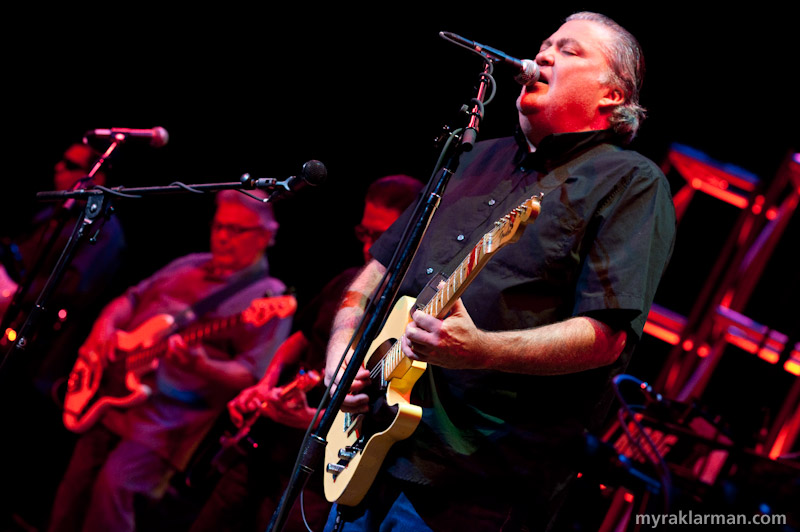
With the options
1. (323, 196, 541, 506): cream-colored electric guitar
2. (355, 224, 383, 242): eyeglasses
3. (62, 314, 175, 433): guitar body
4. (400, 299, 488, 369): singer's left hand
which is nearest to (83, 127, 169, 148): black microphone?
(355, 224, 383, 242): eyeglasses

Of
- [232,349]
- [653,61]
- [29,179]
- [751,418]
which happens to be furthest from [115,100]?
[751,418]

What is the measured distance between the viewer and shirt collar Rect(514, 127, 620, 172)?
6.84 ft

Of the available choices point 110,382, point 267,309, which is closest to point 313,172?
point 267,309

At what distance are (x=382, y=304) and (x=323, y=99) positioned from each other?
3.90m

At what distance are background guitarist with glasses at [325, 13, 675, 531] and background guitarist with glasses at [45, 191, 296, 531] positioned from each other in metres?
2.51

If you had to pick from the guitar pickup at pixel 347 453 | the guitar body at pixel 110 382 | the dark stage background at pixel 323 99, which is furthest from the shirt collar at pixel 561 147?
the guitar body at pixel 110 382

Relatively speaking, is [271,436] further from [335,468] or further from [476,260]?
[476,260]

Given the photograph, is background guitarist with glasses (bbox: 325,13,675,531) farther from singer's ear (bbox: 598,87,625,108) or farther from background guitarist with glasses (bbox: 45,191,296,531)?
background guitarist with glasses (bbox: 45,191,296,531)

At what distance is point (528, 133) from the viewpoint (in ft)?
7.25

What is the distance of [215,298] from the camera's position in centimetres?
464

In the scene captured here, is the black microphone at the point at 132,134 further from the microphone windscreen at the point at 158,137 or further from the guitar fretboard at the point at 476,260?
the guitar fretboard at the point at 476,260

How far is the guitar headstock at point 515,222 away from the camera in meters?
1.50

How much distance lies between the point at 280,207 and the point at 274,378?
2084 millimetres

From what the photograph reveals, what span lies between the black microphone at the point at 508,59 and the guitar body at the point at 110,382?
350cm
